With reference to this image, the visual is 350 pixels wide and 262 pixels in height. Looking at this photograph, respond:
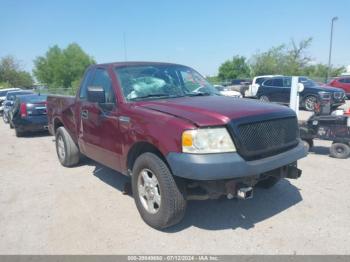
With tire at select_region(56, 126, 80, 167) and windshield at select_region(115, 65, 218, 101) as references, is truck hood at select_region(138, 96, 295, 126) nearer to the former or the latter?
windshield at select_region(115, 65, 218, 101)

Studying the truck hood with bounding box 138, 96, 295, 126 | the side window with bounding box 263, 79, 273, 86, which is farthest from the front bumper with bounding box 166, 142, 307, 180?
the side window with bounding box 263, 79, 273, 86

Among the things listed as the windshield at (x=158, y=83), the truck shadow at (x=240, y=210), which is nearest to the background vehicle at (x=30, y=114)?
the truck shadow at (x=240, y=210)

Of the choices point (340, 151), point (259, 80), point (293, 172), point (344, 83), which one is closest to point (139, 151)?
point (293, 172)

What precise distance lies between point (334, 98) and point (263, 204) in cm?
1300

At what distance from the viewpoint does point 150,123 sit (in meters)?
3.43

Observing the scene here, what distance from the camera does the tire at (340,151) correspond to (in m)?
6.33

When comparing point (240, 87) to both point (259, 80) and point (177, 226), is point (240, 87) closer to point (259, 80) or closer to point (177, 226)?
point (259, 80)

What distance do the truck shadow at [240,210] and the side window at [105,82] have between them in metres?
1.50

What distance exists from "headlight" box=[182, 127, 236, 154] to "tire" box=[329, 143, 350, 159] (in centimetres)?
429

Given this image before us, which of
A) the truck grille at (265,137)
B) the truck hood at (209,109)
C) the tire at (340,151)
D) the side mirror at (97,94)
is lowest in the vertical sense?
the tire at (340,151)

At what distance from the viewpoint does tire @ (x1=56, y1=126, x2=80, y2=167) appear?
6.03 meters

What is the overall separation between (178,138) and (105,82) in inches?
77.5

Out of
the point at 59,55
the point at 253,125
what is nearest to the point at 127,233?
the point at 253,125

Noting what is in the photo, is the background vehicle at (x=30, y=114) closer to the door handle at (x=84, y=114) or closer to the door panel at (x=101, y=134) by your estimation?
the door handle at (x=84, y=114)
